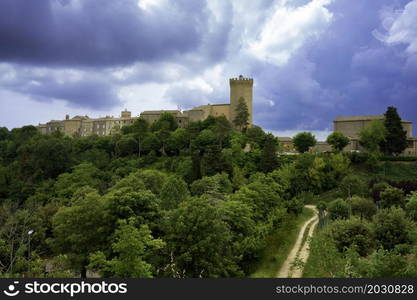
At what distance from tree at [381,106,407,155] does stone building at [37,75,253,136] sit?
91.5 ft

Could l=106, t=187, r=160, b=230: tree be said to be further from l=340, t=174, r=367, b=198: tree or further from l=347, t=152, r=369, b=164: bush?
l=347, t=152, r=369, b=164: bush

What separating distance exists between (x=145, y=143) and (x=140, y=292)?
2444 inches

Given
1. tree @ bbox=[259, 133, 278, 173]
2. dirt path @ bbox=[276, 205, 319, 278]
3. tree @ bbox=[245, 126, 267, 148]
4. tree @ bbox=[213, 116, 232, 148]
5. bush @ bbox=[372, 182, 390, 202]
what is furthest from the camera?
tree @ bbox=[213, 116, 232, 148]

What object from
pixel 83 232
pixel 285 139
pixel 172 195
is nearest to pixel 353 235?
pixel 172 195

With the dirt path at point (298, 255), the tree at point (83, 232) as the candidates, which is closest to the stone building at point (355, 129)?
the dirt path at point (298, 255)

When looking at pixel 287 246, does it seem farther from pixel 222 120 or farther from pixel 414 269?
pixel 222 120

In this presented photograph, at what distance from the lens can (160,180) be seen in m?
45.4

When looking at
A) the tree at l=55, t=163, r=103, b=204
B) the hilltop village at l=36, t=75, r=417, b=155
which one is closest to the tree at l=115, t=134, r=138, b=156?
the tree at l=55, t=163, r=103, b=204

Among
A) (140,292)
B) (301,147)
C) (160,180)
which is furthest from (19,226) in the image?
(301,147)

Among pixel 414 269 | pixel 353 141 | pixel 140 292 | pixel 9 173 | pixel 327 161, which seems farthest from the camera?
pixel 353 141

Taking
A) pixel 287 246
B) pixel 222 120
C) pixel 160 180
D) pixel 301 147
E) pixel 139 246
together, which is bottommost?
pixel 287 246

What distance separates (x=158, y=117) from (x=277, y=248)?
243ft

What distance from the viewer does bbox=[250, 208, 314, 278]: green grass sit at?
80.1 ft

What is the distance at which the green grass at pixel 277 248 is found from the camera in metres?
24.4
